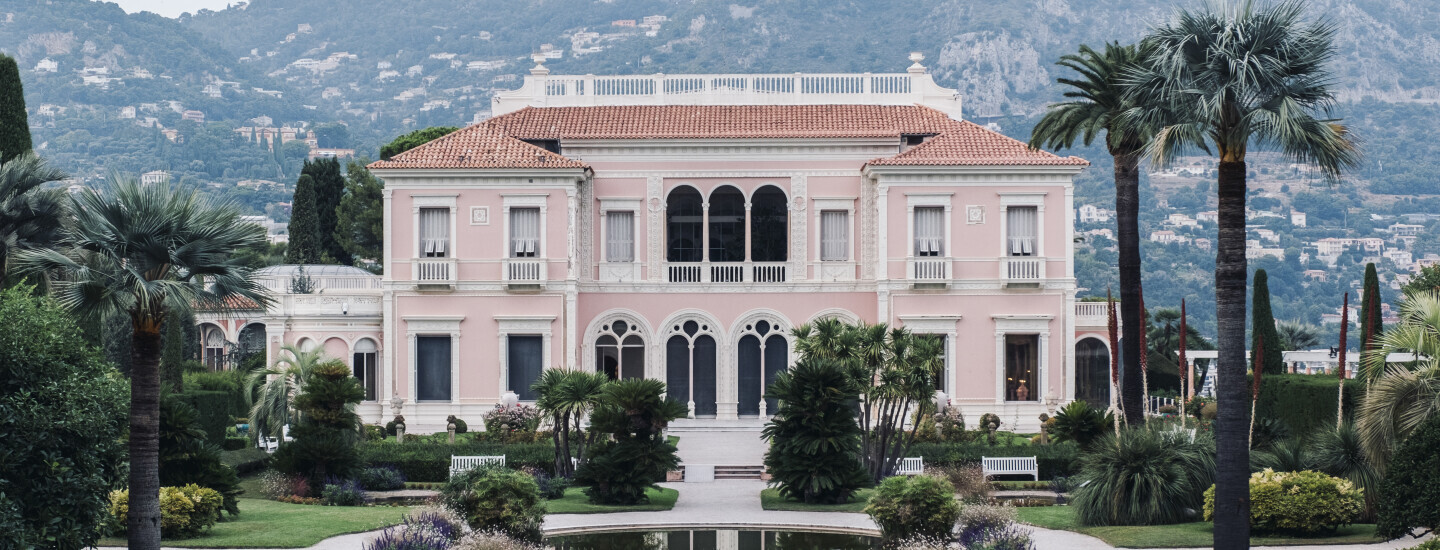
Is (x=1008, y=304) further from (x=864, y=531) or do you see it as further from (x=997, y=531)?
(x=997, y=531)

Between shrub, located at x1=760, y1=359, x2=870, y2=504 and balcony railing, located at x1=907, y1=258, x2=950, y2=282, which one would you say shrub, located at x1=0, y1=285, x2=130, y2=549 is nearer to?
shrub, located at x1=760, y1=359, x2=870, y2=504

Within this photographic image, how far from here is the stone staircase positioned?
36.6 metres

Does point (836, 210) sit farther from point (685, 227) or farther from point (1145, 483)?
point (1145, 483)

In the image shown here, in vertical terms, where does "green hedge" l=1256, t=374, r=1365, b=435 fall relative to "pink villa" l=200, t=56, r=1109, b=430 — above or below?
below

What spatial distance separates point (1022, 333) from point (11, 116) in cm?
2628

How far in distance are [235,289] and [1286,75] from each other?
14909 millimetres

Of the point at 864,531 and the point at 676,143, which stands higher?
the point at 676,143

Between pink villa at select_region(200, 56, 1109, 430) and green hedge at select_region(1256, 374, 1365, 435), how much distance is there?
367 inches

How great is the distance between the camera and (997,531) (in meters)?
22.8

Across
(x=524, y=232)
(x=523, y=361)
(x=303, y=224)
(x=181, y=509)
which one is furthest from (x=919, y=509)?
(x=303, y=224)

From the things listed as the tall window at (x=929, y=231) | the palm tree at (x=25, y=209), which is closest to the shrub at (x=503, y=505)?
the palm tree at (x=25, y=209)

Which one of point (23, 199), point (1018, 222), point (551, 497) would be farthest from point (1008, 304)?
point (23, 199)

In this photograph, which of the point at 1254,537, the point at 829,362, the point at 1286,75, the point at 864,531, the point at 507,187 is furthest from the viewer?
the point at 507,187

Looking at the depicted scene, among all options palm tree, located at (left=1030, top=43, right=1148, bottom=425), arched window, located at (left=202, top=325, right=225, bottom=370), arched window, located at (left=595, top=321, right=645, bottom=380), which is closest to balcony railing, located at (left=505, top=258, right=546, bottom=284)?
arched window, located at (left=595, top=321, right=645, bottom=380)
